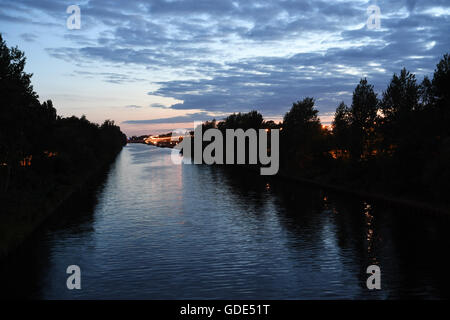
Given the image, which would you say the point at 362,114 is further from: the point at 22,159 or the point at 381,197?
the point at 22,159

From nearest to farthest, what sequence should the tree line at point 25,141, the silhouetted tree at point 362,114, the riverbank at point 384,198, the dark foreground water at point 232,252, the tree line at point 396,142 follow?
the dark foreground water at point 232,252 < the tree line at point 25,141 < the riverbank at point 384,198 < the tree line at point 396,142 < the silhouetted tree at point 362,114

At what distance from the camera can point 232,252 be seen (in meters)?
33.9

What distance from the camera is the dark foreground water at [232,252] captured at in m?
25.5

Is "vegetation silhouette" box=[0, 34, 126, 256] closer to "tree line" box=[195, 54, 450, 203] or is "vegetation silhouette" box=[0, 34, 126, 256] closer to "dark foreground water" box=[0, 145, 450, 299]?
"dark foreground water" box=[0, 145, 450, 299]

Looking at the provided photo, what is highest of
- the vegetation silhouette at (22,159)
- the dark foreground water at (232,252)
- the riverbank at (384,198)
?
the vegetation silhouette at (22,159)

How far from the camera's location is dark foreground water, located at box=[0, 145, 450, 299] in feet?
83.5

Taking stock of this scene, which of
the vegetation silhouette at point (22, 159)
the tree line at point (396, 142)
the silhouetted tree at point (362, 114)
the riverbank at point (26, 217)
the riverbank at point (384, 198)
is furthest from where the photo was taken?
the silhouetted tree at point (362, 114)

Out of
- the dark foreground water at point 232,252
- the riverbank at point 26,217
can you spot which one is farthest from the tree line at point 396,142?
the riverbank at point 26,217

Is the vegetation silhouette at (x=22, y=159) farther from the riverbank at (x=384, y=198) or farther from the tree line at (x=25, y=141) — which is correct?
the riverbank at (x=384, y=198)

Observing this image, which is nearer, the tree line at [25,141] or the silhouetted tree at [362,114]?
the tree line at [25,141]

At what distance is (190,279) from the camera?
2702 centimetres

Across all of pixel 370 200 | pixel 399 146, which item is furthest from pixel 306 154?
pixel 399 146

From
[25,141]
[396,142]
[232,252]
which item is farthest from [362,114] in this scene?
[25,141]

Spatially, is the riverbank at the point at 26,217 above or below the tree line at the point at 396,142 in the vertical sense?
below
